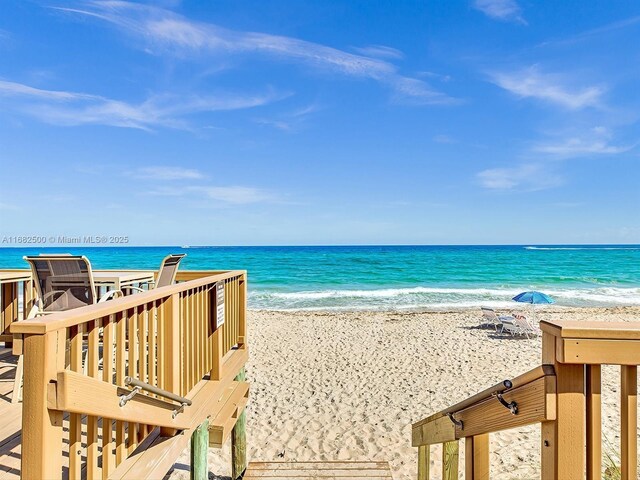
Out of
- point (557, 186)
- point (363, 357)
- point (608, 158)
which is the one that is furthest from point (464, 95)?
point (557, 186)

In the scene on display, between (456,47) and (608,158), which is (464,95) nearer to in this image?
(456,47)

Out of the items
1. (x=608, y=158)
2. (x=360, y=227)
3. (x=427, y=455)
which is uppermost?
(x=608, y=158)

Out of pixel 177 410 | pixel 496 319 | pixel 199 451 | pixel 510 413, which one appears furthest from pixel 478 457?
pixel 496 319

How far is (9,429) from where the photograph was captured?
2719 millimetres

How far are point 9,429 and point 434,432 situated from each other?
10.3ft

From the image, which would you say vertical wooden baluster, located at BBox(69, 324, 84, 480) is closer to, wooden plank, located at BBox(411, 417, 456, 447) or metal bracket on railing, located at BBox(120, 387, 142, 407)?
metal bracket on railing, located at BBox(120, 387, 142, 407)

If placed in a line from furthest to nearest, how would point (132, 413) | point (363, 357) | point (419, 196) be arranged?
point (419, 196) → point (363, 357) → point (132, 413)

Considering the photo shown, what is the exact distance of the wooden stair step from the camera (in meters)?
2.94

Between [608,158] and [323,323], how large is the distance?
2436 cm

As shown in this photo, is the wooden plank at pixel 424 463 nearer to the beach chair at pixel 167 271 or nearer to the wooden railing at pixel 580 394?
the wooden railing at pixel 580 394

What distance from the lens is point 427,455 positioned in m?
2.57

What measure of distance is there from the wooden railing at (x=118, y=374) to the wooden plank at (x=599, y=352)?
171 cm

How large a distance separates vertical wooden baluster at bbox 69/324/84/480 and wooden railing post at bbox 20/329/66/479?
183 mm

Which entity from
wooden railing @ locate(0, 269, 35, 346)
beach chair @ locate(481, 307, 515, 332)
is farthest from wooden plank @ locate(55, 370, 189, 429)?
beach chair @ locate(481, 307, 515, 332)
